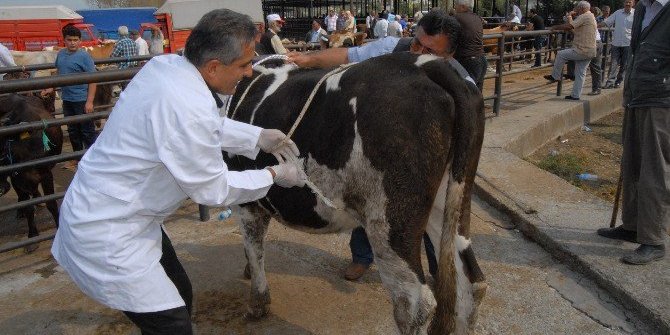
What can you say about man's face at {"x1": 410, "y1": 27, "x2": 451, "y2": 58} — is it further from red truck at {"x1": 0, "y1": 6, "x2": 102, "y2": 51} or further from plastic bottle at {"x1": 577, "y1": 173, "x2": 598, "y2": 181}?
red truck at {"x1": 0, "y1": 6, "x2": 102, "y2": 51}

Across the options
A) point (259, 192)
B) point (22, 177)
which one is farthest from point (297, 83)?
point (22, 177)

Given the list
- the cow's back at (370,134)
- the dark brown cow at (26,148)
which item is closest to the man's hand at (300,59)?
the cow's back at (370,134)

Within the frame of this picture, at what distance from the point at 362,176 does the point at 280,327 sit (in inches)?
51.5

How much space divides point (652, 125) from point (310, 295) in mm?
2700

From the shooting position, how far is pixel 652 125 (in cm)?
347

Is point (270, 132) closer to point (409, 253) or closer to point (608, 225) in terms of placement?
point (409, 253)

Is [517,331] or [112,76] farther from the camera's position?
[112,76]

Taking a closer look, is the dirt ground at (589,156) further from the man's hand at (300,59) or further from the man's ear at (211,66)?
the man's ear at (211,66)

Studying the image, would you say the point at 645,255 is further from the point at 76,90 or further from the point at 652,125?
the point at 76,90

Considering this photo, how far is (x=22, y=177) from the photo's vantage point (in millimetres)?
4820

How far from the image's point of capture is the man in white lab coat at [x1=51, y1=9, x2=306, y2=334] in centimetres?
179

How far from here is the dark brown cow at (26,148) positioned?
465 cm

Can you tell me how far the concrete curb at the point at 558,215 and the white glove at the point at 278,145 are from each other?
236 centimetres

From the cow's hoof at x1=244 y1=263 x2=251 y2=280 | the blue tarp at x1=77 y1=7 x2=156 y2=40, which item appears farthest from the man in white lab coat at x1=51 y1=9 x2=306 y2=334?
the blue tarp at x1=77 y1=7 x2=156 y2=40
